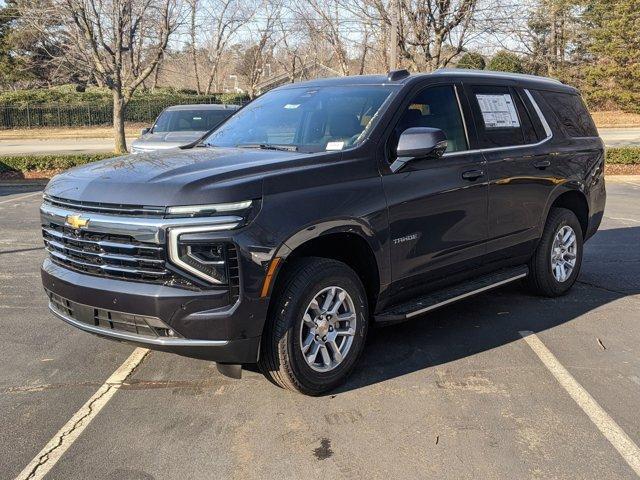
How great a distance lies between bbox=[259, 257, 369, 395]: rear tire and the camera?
3676 millimetres

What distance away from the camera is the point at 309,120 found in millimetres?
4688

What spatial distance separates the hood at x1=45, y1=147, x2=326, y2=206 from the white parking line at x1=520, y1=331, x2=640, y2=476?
218cm

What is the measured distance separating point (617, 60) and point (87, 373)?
1809 inches

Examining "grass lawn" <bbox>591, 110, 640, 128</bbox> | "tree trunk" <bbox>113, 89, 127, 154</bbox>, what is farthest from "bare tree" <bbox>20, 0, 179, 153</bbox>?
"grass lawn" <bbox>591, 110, 640, 128</bbox>

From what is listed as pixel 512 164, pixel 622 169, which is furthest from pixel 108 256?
pixel 622 169

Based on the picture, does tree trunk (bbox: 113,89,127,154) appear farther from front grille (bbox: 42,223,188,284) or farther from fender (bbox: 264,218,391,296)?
fender (bbox: 264,218,391,296)

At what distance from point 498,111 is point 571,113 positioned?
1.34 m

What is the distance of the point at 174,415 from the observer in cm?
371

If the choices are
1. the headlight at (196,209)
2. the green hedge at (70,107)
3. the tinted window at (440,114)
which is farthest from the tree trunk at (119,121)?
the green hedge at (70,107)

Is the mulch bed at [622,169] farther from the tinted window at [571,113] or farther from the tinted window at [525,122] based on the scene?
the tinted window at [525,122]

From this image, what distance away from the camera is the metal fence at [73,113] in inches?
1678

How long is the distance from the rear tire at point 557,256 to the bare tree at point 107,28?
1489 centimetres

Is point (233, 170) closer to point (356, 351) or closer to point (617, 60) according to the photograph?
point (356, 351)

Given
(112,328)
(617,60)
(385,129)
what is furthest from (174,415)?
(617,60)
